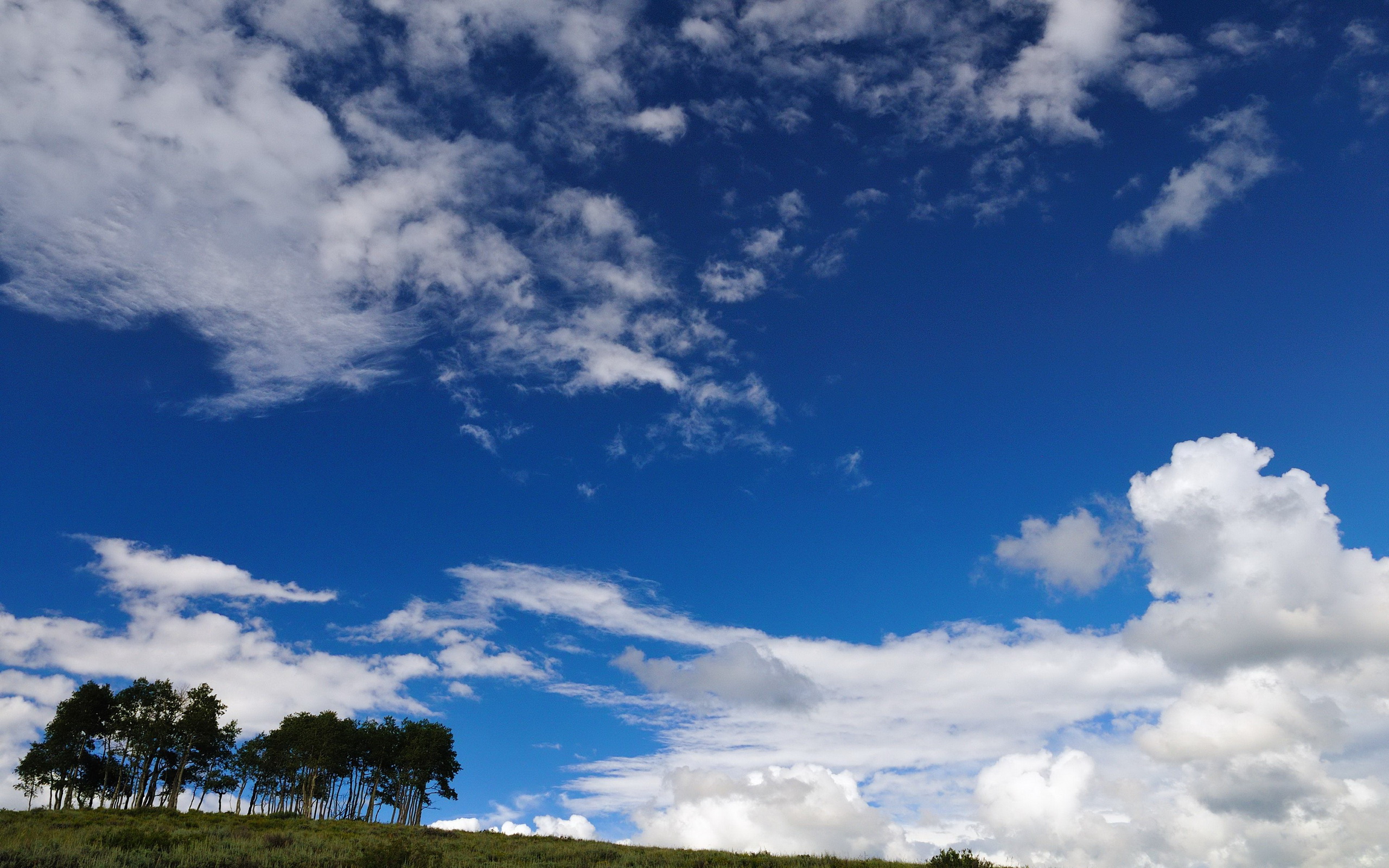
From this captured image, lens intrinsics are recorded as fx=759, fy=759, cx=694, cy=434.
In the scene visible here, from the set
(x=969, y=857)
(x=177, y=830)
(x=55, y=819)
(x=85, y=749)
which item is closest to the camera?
(x=969, y=857)

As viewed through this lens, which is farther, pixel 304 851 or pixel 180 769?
pixel 180 769

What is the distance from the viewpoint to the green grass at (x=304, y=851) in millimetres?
23391

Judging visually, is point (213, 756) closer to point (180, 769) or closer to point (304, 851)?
point (180, 769)

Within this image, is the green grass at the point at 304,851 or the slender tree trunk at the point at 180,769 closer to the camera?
the green grass at the point at 304,851

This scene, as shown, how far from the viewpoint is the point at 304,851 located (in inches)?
1070

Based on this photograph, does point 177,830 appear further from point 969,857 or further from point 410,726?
point 410,726

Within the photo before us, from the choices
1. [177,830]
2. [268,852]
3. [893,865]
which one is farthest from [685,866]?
[177,830]

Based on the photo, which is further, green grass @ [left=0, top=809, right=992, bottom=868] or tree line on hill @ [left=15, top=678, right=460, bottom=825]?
tree line on hill @ [left=15, top=678, right=460, bottom=825]

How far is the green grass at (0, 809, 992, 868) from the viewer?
23.4m

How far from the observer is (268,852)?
2589cm

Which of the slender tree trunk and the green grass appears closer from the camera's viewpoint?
the green grass

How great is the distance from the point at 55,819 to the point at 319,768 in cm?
3601

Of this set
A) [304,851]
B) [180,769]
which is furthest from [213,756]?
[304,851]

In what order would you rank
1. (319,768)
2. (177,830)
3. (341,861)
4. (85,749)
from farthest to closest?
1. (319,768)
2. (85,749)
3. (177,830)
4. (341,861)
